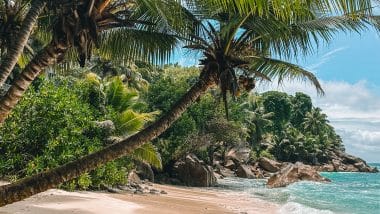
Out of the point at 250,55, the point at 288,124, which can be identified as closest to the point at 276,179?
the point at 250,55

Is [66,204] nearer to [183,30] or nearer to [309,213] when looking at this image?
[183,30]

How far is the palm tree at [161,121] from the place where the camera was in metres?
4.13

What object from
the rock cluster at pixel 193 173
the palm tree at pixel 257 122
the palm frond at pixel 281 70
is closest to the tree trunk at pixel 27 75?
Result: the palm frond at pixel 281 70

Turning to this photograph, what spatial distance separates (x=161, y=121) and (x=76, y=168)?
1.07m

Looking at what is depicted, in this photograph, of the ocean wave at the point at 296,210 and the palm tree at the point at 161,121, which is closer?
the palm tree at the point at 161,121

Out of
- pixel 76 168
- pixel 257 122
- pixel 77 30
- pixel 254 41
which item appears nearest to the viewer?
pixel 76 168

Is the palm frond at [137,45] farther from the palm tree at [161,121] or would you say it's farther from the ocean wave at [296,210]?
the ocean wave at [296,210]

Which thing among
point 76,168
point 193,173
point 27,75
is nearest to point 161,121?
point 76,168

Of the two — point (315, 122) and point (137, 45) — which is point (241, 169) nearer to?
point (315, 122)

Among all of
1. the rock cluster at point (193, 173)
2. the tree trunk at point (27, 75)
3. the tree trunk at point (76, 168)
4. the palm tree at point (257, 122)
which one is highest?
the palm tree at point (257, 122)

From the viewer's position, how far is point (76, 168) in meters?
4.34

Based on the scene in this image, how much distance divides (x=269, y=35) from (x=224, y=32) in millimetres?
674

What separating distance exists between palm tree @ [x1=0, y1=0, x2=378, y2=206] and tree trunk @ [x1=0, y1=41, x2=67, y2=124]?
0.07 feet

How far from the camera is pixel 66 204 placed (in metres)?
11.8
